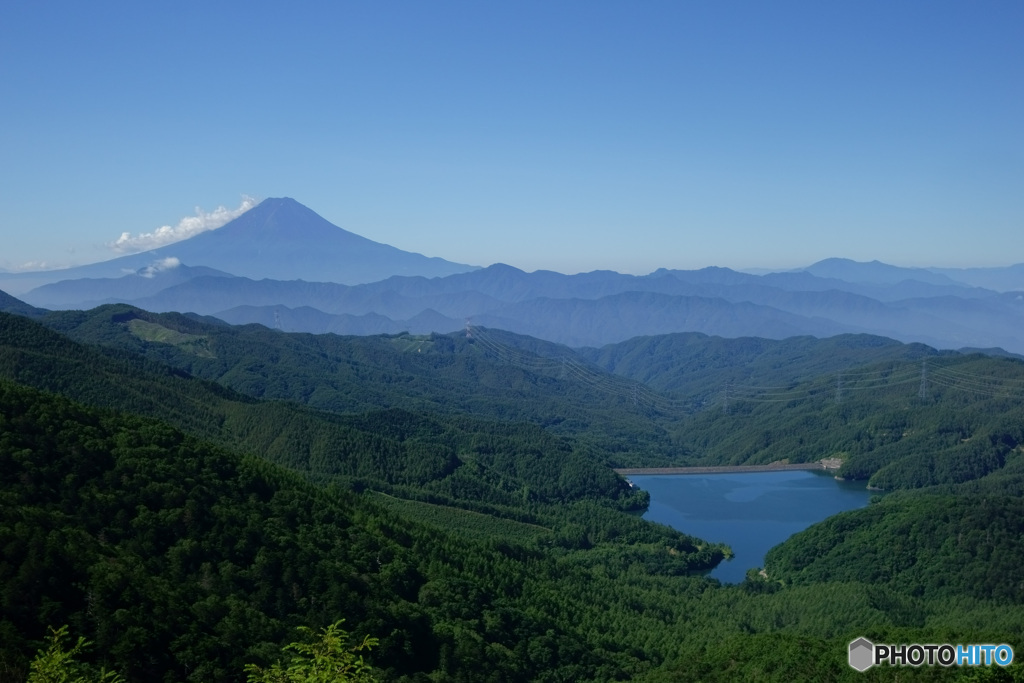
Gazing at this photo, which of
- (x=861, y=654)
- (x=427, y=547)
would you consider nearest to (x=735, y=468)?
(x=427, y=547)

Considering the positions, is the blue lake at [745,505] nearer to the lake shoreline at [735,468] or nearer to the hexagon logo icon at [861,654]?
the lake shoreline at [735,468]

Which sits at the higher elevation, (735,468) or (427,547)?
(427,547)

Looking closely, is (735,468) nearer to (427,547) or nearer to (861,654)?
(427,547)

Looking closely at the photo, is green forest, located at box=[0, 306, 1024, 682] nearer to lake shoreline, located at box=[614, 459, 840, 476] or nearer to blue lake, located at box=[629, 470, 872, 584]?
lake shoreline, located at box=[614, 459, 840, 476]

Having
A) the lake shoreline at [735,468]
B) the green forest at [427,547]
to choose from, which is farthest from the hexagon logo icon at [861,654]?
the lake shoreline at [735,468]

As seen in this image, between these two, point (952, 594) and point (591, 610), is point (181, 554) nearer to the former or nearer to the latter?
point (591, 610)

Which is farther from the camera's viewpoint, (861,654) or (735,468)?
(735,468)
